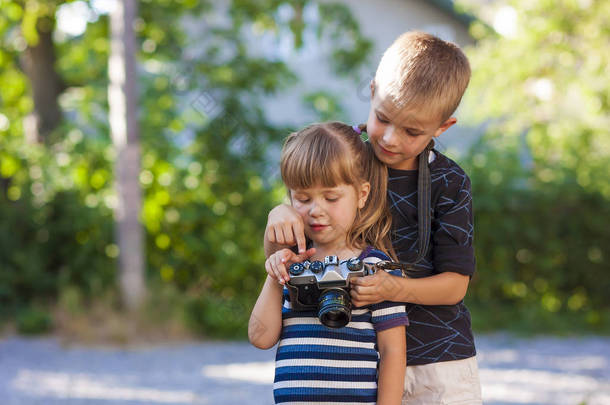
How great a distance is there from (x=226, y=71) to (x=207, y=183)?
1261 millimetres

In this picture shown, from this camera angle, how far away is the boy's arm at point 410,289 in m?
1.82

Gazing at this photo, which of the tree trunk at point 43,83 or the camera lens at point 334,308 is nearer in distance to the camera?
the camera lens at point 334,308

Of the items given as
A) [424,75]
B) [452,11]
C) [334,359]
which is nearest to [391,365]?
[334,359]

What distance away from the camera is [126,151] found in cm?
714

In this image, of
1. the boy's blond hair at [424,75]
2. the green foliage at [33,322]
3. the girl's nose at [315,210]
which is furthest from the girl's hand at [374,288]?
the green foliage at [33,322]

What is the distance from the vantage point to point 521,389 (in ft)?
19.4

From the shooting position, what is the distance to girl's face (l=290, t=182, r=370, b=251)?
194cm

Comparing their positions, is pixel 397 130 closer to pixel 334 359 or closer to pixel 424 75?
pixel 424 75

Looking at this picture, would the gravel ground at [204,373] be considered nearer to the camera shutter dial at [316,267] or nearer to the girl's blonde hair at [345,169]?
the girl's blonde hair at [345,169]

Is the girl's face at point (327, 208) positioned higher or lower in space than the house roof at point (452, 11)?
lower

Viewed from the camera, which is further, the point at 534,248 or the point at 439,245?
the point at 534,248

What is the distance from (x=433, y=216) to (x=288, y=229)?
16.7 inches

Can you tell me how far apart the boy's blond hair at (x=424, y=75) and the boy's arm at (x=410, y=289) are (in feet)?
1.47

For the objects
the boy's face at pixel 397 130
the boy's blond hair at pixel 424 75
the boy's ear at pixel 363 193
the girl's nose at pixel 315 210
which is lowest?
the girl's nose at pixel 315 210
